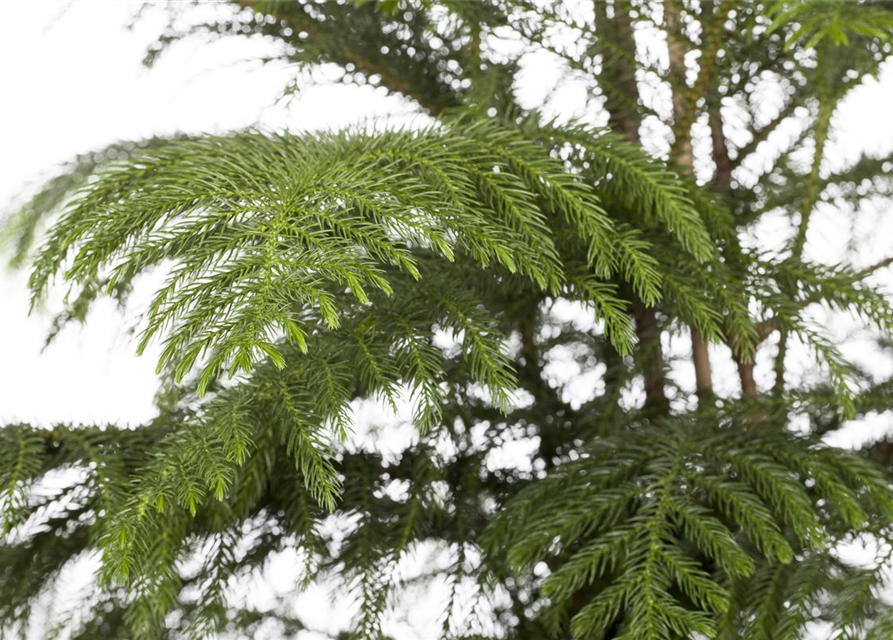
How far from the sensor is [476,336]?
481 millimetres

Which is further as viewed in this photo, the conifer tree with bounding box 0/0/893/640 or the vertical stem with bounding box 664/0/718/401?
the vertical stem with bounding box 664/0/718/401

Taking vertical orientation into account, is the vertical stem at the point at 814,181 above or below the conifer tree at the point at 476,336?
above

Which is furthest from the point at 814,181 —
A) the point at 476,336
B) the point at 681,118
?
the point at 476,336

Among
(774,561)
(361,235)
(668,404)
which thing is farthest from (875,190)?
(361,235)

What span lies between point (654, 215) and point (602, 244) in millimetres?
116

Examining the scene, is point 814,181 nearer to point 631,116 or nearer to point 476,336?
point 631,116

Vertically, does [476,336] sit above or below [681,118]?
below

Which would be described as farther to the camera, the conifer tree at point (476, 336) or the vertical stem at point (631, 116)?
the vertical stem at point (631, 116)

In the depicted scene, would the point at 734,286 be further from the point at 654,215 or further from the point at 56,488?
the point at 56,488

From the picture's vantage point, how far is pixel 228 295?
0.36 m

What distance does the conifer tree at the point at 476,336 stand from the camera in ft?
1.36

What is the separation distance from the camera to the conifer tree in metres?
0.41

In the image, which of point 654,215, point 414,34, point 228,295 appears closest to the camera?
point 228,295

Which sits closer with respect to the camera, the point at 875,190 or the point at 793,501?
the point at 793,501
